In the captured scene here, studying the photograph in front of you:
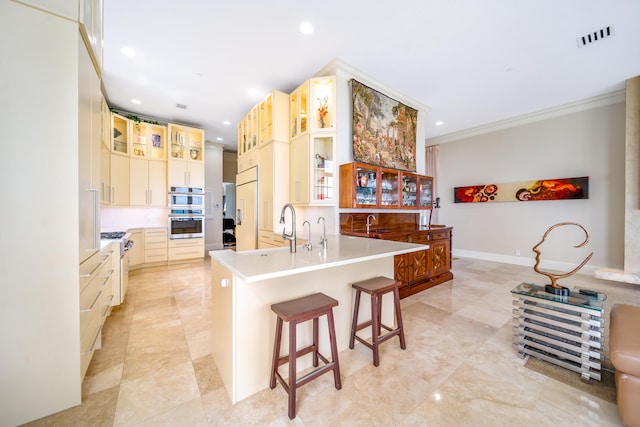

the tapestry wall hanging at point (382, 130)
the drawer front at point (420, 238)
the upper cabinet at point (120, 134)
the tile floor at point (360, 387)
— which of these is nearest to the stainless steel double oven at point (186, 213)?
the upper cabinet at point (120, 134)

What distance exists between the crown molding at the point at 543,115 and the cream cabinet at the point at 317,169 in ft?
15.4

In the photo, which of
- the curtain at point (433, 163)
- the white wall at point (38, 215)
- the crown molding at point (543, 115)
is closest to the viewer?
the white wall at point (38, 215)

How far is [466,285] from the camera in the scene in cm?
398

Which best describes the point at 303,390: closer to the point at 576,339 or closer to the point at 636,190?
the point at 576,339

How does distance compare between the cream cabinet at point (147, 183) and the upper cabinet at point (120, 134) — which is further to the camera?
the cream cabinet at point (147, 183)

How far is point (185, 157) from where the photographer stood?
5.46 metres

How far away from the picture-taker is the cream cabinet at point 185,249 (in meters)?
5.30

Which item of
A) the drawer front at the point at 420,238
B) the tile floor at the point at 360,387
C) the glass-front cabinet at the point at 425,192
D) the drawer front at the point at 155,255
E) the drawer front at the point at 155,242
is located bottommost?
the tile floor at the point at 360,387

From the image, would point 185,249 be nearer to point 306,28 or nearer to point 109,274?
point 109,274

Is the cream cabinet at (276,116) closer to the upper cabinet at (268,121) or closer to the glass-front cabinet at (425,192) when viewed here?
the upper cabinet at (268,121)

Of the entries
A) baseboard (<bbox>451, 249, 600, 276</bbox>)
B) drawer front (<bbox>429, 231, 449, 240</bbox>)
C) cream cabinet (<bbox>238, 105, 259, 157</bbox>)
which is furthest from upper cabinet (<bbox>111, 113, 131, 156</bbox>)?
baseboard (<bbox>451, 249, 600, 276</bbox>)

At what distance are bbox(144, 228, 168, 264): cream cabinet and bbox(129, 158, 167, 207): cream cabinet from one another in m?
0.60

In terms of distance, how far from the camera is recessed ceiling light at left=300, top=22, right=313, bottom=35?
2.63 m

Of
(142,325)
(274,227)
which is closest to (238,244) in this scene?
(274,227)
